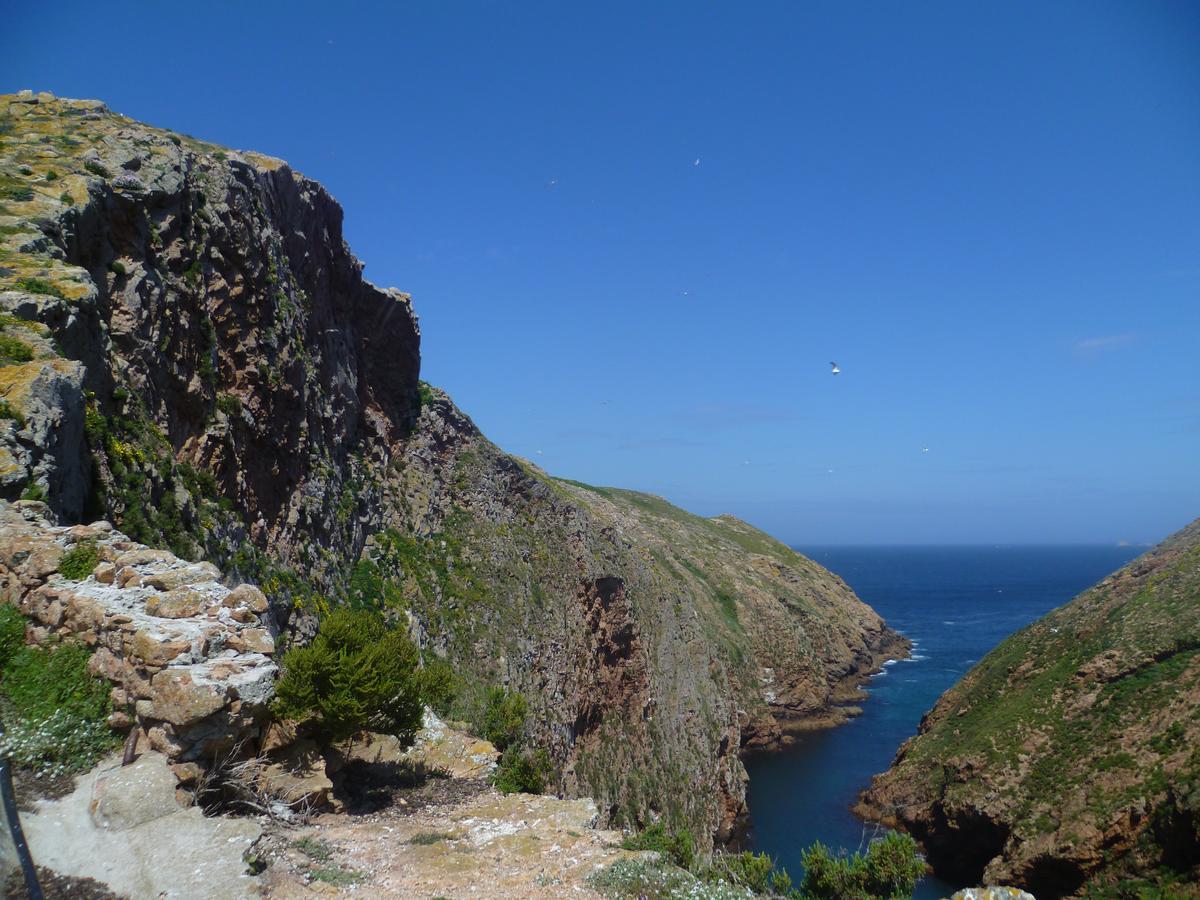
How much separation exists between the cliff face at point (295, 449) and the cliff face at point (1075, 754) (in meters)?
16.5

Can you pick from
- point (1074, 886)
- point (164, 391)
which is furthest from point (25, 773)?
point (1074, 886)

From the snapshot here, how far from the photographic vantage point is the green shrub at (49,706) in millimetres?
8977

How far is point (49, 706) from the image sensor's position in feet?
30.9

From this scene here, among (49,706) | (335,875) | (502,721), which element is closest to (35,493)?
(49,706)

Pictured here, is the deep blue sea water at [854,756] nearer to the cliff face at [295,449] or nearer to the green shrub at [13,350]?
the cliff face at [295,449]

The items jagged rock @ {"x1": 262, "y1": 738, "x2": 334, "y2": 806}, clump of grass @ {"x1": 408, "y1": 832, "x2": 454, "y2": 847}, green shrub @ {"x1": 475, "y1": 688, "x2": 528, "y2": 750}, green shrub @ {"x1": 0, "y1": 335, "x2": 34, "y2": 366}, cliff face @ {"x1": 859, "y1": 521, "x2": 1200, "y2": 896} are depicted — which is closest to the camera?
jagged rock @ {"x1": 262, "y1": 738, "x2": 334, "y2": 806}

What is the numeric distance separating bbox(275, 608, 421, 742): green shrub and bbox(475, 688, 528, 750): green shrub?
8431 millimetres

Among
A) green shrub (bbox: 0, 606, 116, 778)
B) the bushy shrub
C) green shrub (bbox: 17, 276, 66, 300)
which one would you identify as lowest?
the bushy shrub

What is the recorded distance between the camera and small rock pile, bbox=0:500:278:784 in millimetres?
9430

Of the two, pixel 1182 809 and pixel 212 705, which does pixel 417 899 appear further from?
pixel 1182 809

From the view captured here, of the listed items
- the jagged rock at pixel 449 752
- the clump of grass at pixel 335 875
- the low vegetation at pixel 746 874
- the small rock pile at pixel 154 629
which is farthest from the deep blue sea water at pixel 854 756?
the small rock pile at pixel 154 629

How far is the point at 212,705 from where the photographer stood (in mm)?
9344

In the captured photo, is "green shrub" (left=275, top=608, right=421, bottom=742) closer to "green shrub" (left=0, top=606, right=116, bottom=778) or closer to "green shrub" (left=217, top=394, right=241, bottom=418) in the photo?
"green shrub" (left=0, top=606, right=116, bottom=778)

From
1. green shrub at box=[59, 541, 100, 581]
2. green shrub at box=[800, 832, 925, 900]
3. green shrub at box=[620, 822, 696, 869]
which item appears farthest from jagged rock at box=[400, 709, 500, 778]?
green shrub at box=[800, 832, 925, 900]
